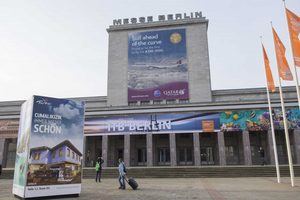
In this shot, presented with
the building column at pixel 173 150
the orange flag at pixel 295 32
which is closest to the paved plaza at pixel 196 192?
the orange flag at pixel 295 32

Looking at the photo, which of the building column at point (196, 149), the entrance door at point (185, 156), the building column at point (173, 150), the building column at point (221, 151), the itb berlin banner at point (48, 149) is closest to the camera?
the itb berlin banner at point (48, 149)

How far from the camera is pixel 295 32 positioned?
16.8 metres

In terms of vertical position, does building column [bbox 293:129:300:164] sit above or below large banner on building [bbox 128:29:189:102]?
below

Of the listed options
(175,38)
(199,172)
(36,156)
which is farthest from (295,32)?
(175,38)

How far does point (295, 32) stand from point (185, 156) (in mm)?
29109

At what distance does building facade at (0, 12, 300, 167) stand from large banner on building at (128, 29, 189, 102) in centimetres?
17

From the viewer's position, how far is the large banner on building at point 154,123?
127ft

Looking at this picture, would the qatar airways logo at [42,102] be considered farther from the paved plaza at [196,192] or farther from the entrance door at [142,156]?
the entrance door at [142,156]

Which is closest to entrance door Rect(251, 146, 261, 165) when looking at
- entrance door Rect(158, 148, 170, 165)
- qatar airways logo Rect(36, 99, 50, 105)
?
entrance door Rect(158, 148, 170, 165)

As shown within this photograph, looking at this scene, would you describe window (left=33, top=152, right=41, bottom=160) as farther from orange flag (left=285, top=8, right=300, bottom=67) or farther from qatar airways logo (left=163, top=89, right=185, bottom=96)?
qatar airways logo (left=163, top=89, right=185, bottom=96)

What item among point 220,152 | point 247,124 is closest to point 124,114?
point 220,152

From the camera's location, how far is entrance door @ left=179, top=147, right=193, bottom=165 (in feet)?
140

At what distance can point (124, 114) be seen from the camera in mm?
41031

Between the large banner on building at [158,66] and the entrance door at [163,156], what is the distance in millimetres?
9175
